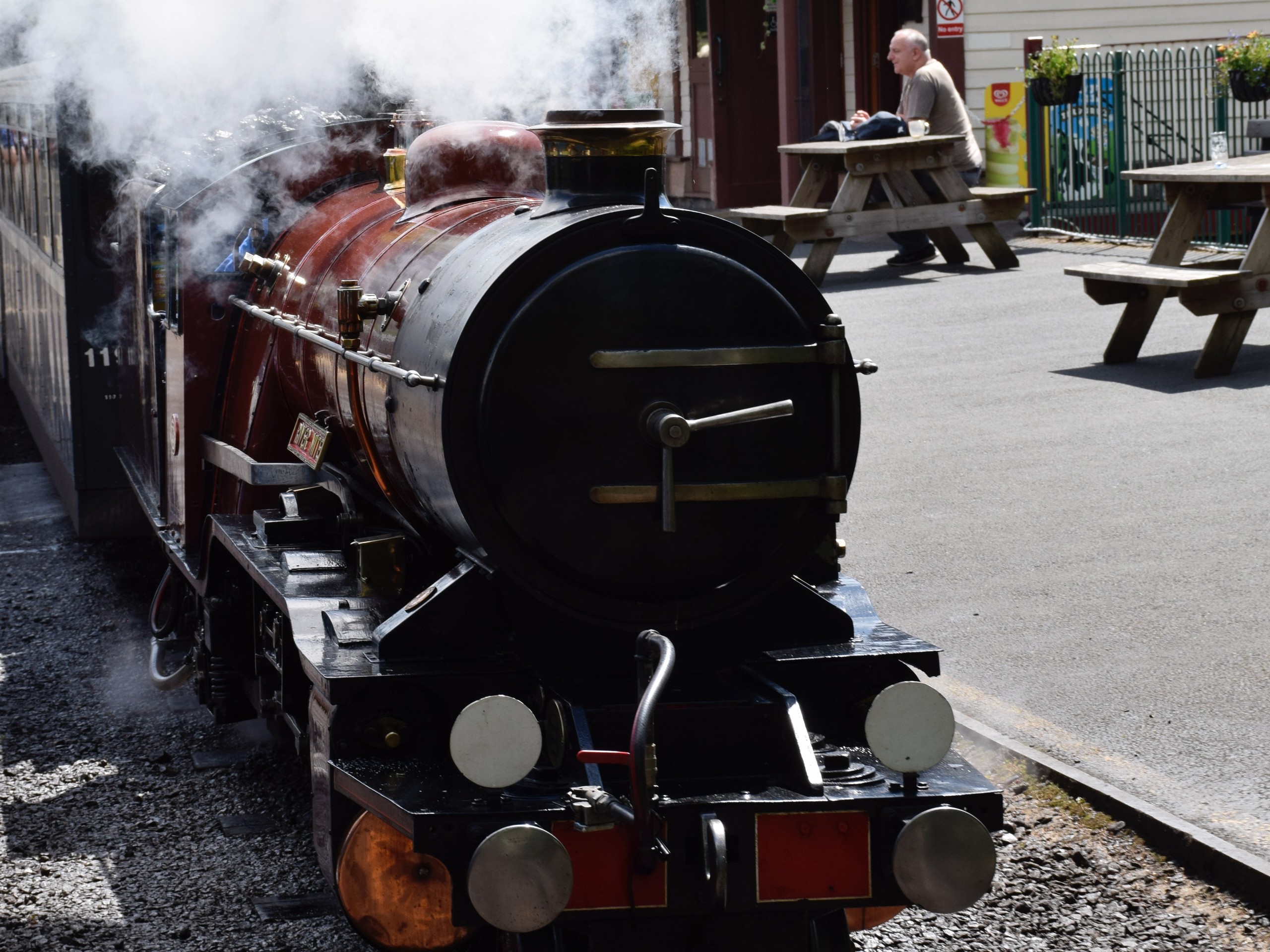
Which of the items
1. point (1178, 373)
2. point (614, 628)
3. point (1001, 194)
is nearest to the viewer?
point (614, 628)

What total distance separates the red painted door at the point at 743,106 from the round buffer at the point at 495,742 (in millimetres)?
17246

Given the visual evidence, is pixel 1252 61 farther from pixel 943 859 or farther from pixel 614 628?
pixel 943 859

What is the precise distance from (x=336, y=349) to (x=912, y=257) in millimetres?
10015

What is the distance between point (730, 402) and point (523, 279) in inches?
18.2

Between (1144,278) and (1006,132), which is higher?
(1006,132)

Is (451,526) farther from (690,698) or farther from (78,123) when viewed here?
(78,123)

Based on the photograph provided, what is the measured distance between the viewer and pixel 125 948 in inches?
137

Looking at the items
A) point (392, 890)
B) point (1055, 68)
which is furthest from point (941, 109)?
point (392, 890)

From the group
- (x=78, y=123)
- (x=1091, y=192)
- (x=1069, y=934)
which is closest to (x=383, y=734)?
(x=1069, y=934)

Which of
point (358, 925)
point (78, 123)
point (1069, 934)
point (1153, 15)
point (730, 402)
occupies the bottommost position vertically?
point (1069, 934)

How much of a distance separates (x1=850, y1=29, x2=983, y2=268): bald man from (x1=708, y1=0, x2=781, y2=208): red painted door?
6637 millimetres

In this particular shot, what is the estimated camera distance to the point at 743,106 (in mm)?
19766

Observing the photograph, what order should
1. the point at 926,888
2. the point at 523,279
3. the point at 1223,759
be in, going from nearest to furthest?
1. the point at 926,888
2. the point at 523,279
3. the point at 1223,759

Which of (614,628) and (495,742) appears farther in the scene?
(614,628)
